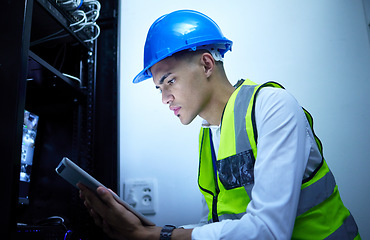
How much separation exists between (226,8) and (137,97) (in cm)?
72

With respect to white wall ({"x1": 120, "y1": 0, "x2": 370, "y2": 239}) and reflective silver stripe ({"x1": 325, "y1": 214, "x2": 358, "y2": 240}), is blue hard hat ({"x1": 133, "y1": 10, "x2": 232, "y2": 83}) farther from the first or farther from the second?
reflective silver stripe ({"x1": 325, "y1": 214, "x2": 358, "y2": 240})

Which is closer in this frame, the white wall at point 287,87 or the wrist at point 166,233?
the wrist at point 166,233

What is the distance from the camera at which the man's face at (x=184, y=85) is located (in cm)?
116

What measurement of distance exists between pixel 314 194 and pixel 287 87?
790 millimetres

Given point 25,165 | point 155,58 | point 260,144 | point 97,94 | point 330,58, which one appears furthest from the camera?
point 97,94

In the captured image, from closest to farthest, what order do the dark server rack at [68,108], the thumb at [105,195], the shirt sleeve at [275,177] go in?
1. the shirt sleeve at [275,177]
2. the thumb at [105,195]
3. the dark server rack at [68,108]

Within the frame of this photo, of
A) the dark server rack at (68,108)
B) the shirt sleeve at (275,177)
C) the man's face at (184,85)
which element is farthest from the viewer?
the dark server rack at (68,108)

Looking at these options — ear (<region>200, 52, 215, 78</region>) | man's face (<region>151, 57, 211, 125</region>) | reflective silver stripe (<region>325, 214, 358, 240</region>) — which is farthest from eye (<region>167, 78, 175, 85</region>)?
reflective silver stripe (<region>325, 214, 358, 240</region>)

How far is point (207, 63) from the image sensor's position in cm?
118

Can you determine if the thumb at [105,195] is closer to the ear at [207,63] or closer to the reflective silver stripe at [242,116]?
the reflective silver stripe at [242,116]

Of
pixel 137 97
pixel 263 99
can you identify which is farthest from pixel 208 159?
pixel 137 97

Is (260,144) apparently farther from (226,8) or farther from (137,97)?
(226,8)

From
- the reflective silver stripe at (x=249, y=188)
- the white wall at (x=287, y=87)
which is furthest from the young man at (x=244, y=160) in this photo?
the white wall at (x=287, y=87)

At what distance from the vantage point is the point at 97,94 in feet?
5.42
